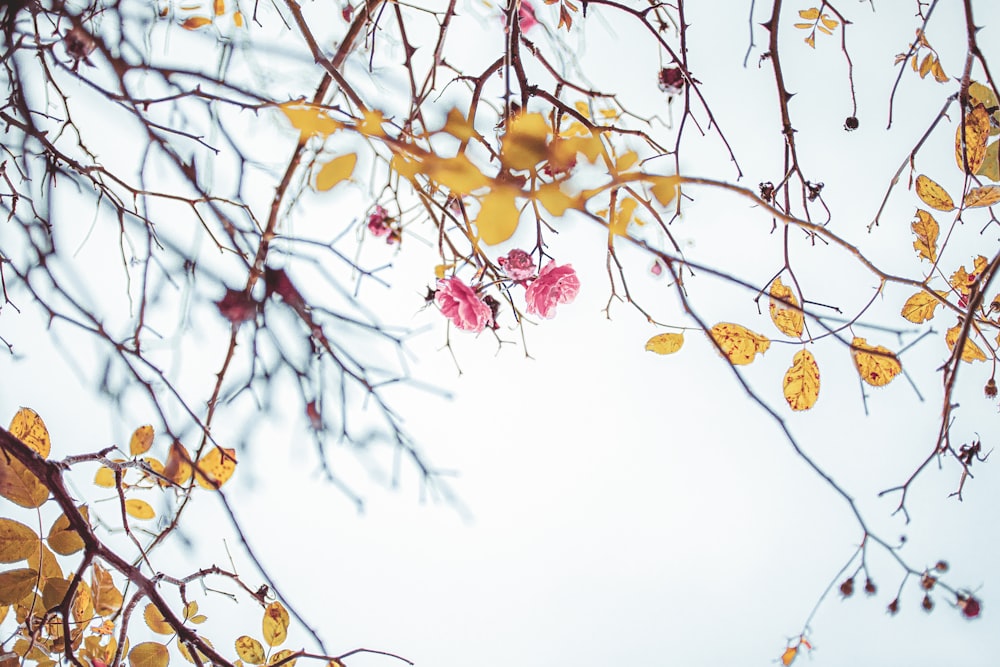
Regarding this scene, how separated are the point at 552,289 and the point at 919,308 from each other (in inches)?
16.4

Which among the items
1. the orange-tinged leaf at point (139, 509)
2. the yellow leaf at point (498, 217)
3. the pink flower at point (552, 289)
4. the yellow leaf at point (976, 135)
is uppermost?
the yellow leaf at point (976, 135)

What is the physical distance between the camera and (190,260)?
0.58 m

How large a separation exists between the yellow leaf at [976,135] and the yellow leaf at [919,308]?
0.14 metres

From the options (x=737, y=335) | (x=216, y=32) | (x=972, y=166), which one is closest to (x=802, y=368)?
(x=737, y=335)

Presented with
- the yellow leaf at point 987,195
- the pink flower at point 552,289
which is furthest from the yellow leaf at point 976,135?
the pink flower at point 552,289

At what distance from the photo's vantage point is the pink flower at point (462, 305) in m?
0.62

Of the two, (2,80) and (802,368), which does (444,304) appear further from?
(2,80)

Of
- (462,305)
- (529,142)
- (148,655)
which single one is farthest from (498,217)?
(148,655)

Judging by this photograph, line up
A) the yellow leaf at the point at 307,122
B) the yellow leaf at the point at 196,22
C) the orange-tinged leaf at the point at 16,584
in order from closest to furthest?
1. the yellow leaf at the point at 307,122
2. the orange-tinged leaf at the point at 16,584
3. the yellow leaf at the point at 196,22

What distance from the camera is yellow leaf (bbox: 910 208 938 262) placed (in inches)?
26.7

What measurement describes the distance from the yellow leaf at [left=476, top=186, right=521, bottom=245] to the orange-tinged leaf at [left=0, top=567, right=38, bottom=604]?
0.61m

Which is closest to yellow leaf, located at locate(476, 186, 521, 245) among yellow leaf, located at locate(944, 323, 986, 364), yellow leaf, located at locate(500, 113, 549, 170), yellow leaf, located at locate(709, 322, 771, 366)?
yellow leaf, located at locate(500, 113, 549, 170)

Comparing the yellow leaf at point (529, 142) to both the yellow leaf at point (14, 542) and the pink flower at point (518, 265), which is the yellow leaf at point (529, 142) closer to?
the pink flower at point (518, 265)

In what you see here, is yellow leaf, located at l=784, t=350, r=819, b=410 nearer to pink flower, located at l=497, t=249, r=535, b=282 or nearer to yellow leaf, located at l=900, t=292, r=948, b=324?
yellow leaf, located at l=900, t=292, r=948, b=324
